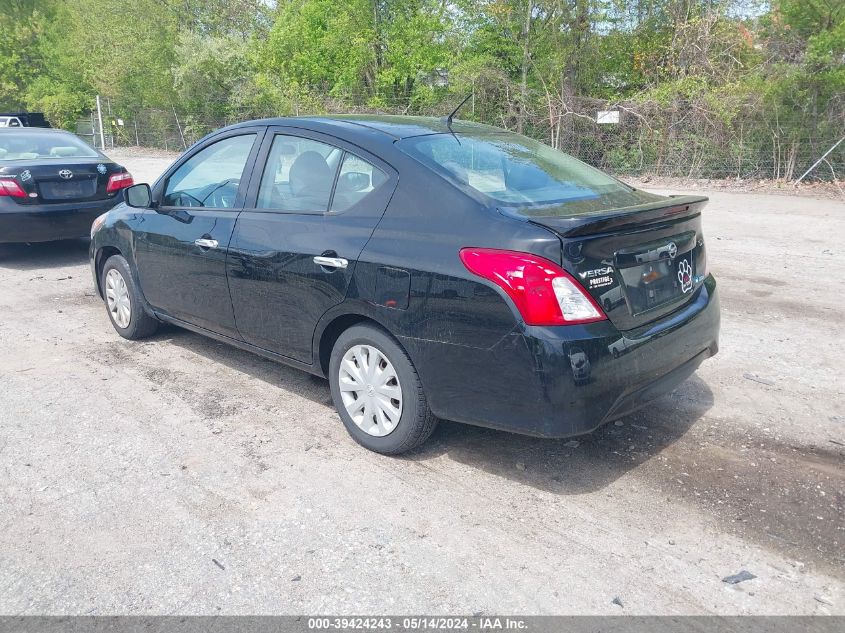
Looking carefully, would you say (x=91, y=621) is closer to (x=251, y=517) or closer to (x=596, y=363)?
(x=251, y=517)

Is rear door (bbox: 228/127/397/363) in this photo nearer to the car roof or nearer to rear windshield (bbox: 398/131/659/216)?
the car roof

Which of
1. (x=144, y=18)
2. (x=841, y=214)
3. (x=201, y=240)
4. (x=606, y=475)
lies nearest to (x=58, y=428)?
→ (x=201, y=240)

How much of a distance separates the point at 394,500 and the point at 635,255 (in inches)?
64.6

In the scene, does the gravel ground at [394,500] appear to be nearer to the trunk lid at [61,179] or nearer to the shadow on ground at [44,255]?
the trunk lid at [61,179]

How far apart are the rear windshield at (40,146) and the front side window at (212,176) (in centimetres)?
477

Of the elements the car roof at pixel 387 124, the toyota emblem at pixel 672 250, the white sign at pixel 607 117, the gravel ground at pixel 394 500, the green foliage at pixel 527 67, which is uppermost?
the green foliage at pixel 527 67

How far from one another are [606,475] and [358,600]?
5.01 feet

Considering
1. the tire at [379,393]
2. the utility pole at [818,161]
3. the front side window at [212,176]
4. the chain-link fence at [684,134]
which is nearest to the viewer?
the tire at [379,393]

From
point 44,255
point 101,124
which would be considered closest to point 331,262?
point 44,255

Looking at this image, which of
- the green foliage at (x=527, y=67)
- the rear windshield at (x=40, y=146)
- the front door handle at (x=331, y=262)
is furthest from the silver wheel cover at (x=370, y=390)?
the green foliage at (x=527, y=67)

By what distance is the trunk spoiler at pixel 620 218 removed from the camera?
10.6 ft

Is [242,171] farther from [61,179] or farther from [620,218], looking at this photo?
[61,179]

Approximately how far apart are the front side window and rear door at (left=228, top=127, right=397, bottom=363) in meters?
0.24

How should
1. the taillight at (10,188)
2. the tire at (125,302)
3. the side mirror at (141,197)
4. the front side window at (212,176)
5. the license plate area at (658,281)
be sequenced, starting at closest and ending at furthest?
the license plate area at (658,281), the front side window at (212,176), the side mirror at (141,197), the tire at (125,302), the taillight at (10,188)
